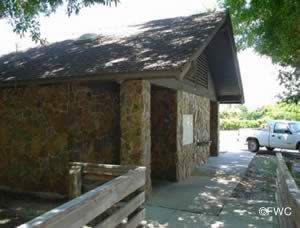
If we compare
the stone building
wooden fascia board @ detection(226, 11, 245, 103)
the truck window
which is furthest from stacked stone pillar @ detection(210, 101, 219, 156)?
the stone building

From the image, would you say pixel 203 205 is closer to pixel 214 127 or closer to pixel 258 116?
pixel 214 127

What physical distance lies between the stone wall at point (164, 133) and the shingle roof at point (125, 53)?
81.1 inches

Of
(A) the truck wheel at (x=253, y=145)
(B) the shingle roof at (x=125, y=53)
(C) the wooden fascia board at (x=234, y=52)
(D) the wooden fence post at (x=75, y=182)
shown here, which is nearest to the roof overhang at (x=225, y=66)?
(C) the wooden fascia board at (x=234, y=52)

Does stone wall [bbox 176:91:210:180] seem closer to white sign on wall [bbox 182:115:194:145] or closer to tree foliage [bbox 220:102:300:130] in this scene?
white sign on wall [bbox 182:115:194:145]

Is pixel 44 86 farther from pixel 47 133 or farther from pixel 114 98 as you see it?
pixel 114 98

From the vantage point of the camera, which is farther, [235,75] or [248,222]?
[235,75]

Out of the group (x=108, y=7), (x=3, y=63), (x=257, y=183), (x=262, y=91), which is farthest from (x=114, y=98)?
(x=262, y=91)

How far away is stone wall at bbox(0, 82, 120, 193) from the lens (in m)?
7.90

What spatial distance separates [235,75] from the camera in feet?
43.2

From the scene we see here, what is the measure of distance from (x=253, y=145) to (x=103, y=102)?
12.9 m

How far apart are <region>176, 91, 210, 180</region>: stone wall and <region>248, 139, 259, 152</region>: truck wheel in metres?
5.46

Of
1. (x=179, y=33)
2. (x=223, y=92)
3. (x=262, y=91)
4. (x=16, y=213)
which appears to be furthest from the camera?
(x=262, y=91)

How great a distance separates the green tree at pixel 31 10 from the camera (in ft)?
27.3

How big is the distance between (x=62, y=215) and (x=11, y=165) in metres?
6.82
